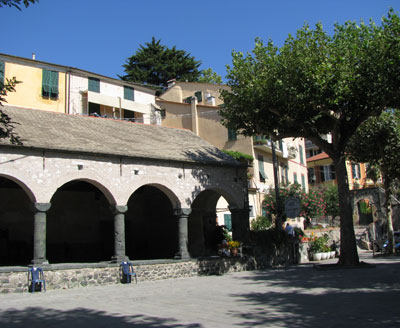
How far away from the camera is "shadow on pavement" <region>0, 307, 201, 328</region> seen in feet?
25.7

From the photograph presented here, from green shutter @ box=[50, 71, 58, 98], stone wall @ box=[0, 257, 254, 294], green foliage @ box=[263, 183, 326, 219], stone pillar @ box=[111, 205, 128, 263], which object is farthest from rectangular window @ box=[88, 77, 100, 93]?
stone wall @ box=[0, 257, 254, 294]

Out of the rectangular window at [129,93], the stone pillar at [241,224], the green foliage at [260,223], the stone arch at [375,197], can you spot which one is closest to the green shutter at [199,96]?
the rectangular window at [129,93]

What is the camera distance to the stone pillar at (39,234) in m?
14.4

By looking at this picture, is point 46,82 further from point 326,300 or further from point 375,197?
point 375,197

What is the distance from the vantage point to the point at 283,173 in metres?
38.5

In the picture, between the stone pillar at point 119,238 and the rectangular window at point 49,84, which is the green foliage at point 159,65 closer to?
the rectangular window at point 49,84

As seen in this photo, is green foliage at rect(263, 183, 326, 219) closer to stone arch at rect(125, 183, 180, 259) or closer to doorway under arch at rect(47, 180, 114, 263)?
stone arch at rect(125, 183, 180, 259)

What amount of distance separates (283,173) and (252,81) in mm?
21104

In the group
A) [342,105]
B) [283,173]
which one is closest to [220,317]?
[342,105]

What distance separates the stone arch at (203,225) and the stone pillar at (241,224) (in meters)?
2.69

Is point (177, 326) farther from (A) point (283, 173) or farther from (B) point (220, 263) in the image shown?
(A) point (283, 173)

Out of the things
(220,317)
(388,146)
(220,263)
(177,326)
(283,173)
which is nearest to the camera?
(177,326)

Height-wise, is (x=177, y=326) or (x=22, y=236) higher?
(x=22, y=236)

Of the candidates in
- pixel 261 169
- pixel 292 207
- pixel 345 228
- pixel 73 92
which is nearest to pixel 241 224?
pixel 292 207
